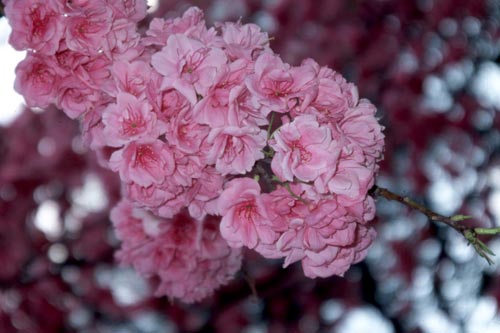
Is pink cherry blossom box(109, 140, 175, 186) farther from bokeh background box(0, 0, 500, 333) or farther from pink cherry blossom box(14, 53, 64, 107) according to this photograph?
bokeh background box(0, 0, 500, 333)

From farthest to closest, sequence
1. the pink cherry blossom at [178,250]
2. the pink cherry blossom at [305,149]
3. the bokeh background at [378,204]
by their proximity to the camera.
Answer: the bokeh background at [378,204], the pink cherry blossom at [178,250], the pink cherry blossom at [305,149]

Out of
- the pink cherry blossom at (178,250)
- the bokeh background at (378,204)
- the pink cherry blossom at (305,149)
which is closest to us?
the pink cherry blossom at (305,149)

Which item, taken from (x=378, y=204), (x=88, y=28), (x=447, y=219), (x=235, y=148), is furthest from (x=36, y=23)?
(x=378, y=204)

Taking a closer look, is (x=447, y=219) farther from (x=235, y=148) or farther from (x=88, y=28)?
(x=88, y=28)

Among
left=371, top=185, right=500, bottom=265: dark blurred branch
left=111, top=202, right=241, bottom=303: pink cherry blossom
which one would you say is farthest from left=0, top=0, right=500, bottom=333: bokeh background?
left=371, top=185, right=500, bottom=265: dark blurred branch

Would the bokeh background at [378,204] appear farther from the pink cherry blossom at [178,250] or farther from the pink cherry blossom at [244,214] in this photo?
the pink cherry blossom at [244,214]

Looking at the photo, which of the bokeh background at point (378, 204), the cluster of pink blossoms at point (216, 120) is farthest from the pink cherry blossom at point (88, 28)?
the bokeh background at point (378, 204)
